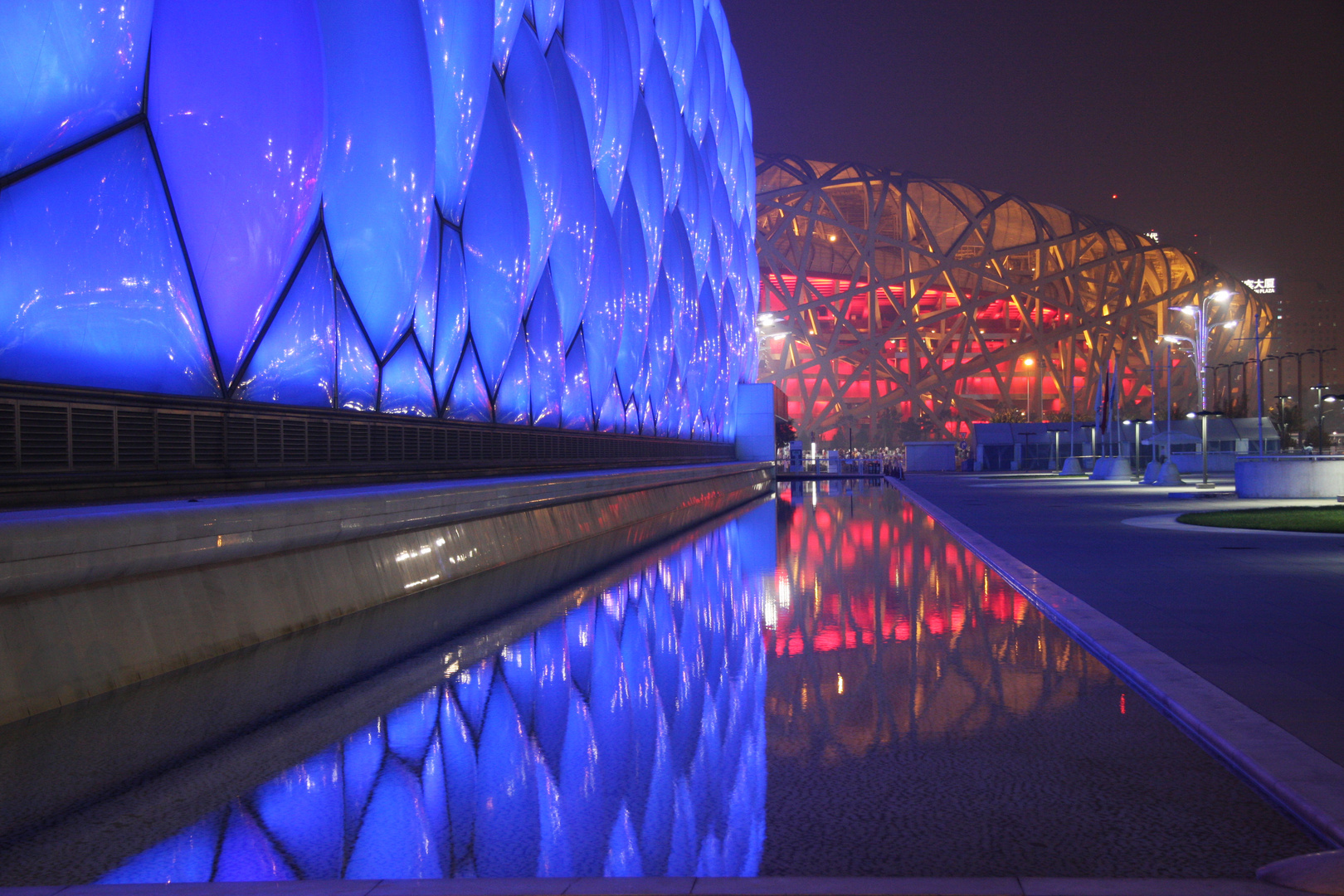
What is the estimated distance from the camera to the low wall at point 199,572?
188 inches

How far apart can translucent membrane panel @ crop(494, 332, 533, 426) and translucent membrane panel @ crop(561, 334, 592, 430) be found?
6.82 feet

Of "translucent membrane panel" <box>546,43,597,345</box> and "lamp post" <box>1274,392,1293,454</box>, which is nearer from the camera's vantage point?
"translucent membrane panel" <box>546,43,597,345</box>

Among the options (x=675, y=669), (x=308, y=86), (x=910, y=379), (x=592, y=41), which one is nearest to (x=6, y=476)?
(x=675, y=669)

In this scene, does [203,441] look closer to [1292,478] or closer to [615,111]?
[615,111]

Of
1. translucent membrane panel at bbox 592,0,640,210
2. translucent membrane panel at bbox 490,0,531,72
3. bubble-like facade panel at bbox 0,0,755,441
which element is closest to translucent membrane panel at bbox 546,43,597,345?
bubble-like facade panel at bbox 0,0,755,441

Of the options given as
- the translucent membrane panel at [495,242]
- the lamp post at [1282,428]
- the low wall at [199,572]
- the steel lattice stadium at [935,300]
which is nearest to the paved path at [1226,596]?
the low wall at [199,572]

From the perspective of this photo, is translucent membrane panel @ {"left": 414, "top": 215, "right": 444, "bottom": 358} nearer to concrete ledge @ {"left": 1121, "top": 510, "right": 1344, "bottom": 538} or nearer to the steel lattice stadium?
concrete ledge @ {"left": 1121, "top": 510, "right": 1344, "bottom": 538}

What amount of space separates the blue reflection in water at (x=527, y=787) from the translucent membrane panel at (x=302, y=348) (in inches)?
169

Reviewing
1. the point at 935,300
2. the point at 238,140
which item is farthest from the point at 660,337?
the point at 935,300

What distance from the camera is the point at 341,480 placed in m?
10.6

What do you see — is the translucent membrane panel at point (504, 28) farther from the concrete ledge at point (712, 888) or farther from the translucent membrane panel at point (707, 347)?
the translucent membrane panel at point (707, 347)

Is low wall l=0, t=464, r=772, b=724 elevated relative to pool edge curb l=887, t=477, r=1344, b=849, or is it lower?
elevated

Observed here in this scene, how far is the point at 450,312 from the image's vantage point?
13320 mm

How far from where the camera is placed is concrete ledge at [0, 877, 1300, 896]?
2.79 meters
